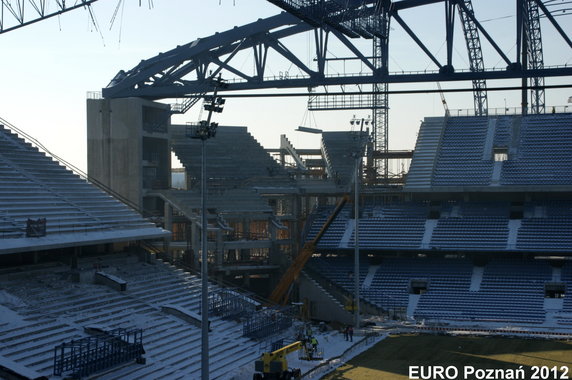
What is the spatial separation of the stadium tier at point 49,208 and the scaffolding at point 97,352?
4.13 meters

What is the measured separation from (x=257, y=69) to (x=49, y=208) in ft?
27.1

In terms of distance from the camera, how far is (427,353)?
92.4ft

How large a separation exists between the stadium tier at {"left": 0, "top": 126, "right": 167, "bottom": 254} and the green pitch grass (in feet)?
29.8

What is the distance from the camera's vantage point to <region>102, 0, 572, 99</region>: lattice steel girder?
85.4 ft

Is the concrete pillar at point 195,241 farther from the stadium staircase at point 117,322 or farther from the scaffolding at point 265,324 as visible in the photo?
the scaffolding at point 265,324

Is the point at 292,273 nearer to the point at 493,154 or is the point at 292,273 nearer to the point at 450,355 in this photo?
the point at 450,355

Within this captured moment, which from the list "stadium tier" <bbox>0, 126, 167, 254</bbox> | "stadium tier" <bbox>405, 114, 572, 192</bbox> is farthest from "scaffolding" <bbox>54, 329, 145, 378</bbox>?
"stadium tier" <bbox>405, 114, 572, 192</bbox>

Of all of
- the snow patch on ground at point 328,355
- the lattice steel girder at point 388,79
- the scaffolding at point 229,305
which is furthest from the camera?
the scaffolding at point 229,305

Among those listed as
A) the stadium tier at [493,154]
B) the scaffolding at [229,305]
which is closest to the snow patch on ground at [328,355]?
the scaffolding at [229,305]

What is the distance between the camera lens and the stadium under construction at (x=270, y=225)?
23.9 metres

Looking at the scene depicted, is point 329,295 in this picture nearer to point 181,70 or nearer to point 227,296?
point 227,296

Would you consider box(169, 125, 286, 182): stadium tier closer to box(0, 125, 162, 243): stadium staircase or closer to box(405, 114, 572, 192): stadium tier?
box(405, 114, 572, 192): stadium tier

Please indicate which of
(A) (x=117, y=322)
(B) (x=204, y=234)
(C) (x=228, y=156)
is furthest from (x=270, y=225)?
(B) (x=204, y=234)

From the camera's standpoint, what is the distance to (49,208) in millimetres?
28188
